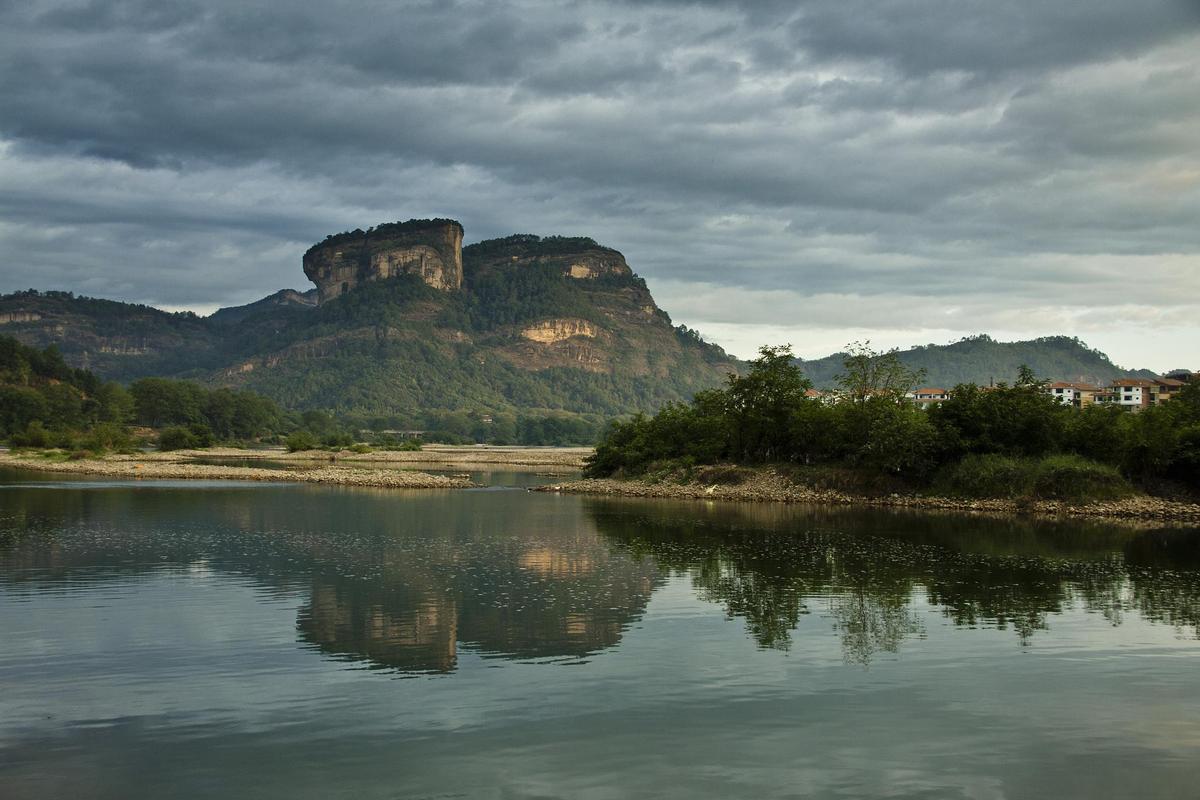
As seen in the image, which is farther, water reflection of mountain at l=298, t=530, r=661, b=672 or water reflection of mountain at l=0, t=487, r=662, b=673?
water reflection of mountain at l=0, t=487, r=662, b=673

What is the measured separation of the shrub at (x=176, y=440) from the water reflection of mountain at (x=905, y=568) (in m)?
101

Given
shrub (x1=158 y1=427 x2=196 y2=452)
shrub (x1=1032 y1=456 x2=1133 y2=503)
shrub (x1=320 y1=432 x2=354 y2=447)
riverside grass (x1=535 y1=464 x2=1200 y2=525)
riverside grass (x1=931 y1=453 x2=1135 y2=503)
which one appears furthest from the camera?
shrub (x1=320 y1=432 x2=354 y2=447)

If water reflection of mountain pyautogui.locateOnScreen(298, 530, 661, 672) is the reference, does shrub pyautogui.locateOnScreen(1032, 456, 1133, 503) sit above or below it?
above

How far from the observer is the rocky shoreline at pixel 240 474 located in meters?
80.5

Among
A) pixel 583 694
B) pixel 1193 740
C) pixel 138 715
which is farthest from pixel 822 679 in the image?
pixel 138 715

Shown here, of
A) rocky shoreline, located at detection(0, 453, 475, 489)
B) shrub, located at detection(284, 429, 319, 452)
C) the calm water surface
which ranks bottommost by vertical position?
the calm water surface

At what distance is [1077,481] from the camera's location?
5644 cm

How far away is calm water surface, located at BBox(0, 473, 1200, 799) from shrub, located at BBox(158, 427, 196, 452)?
342ft

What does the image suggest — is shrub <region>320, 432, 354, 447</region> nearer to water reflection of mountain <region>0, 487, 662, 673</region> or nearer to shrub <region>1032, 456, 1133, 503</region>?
water reflection of mountain <region>0, 487, 662, 673</region>

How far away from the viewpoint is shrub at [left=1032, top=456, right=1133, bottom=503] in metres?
55.8

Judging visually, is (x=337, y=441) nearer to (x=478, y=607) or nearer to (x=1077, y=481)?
(x=1077, y=481)

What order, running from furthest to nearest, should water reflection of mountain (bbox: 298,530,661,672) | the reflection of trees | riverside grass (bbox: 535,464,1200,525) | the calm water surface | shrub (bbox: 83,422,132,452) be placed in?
shrub (bbox: 83,422,132,452), riverside grass (bbox: 535,464,1200,525), the reflection of trees, water reflection of mountain (bbox: 298,530,661,672), the calm water surface

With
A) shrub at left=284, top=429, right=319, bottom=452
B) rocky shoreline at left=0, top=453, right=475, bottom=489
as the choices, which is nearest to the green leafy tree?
rocky shoreline at left=0, top=453, right=475, bottom=489

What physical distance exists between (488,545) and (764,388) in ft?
131
